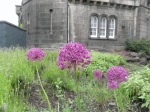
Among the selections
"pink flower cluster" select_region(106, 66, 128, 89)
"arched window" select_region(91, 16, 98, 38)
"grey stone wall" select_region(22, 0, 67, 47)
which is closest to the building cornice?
"arched window" select_region(91, 16, 98, 38)

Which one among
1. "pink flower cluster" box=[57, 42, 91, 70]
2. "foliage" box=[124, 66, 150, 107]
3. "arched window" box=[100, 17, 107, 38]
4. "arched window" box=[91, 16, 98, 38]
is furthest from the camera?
"arched window" box=[100, 17, 107, 38]

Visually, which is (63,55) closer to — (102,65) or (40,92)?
(40,92)

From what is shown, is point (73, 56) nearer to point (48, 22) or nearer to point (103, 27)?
point (48, 22)

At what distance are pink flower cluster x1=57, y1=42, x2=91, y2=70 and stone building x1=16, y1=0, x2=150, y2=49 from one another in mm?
15340

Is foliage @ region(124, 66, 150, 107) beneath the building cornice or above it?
beneath

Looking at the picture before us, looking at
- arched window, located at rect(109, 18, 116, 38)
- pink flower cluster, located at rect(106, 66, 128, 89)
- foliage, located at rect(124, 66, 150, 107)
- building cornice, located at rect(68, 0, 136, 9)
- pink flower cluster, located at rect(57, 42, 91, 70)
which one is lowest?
foliage, located at rect(124, 66, 150, 107)

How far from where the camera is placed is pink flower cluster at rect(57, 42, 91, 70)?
2400 millimetres

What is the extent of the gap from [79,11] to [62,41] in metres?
2.99

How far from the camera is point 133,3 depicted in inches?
867

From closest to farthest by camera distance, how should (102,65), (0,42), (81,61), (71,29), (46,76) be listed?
1. (81,61)
2. (46,76)
3. (102,65)
4. (0,42)
5. (71,29)

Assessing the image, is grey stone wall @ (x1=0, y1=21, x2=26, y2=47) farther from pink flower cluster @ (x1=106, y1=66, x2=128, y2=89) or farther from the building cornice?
pink flower cluster @ (x1=106, y1=66, x2=128, y2=89)

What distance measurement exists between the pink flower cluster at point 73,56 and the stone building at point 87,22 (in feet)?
50.3

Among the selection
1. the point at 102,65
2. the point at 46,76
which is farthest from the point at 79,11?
the point at 46,76

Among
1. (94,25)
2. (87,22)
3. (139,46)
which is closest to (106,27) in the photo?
(94,25)
